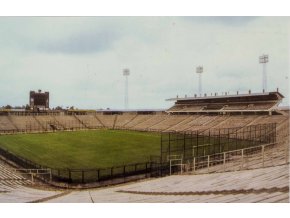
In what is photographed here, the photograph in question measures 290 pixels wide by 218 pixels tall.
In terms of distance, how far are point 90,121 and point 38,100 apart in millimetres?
15532

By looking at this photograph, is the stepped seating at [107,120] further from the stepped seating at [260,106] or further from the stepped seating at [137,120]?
the stepped seating at [260,106]

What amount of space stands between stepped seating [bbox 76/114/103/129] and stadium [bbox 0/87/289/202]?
0.26 metres

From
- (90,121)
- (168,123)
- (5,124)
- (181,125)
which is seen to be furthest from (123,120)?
(5,124)

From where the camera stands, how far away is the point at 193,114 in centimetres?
7044

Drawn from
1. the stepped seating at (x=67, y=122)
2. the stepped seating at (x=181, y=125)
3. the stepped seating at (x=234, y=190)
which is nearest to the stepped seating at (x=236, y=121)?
the stepped seating at (x=181, y=125)

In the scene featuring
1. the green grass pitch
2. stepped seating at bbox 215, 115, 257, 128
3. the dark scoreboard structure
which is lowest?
the green grass pitch

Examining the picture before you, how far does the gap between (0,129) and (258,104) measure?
168 ft

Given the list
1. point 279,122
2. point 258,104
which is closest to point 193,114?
point 258,104

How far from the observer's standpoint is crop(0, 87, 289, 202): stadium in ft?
41.0

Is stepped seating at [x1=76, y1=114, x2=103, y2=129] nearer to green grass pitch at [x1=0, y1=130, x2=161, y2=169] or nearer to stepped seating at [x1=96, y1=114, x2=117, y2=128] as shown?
stepped seating at [x1=96, y1=114, x2=117, y2=128]

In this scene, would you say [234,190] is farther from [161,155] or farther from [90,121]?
[90,121]

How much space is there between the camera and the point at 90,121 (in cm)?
8050

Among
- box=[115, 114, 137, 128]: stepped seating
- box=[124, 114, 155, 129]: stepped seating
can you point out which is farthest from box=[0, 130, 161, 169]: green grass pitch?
box=[115, 114, 137, 128]: stepped seating

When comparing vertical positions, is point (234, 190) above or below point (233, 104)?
below
